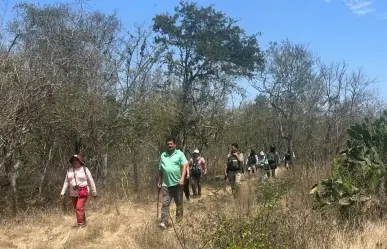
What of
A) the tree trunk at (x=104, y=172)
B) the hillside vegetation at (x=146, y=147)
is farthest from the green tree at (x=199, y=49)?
the tree trunk at (x=104, y=172)

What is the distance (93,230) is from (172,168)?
1.64 metres

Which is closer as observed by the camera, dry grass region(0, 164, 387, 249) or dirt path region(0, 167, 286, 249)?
dry grass region(0, 164, 387, 249)

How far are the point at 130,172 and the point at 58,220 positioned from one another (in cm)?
559

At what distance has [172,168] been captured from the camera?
7609 mm

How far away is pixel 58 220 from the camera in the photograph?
880 cm

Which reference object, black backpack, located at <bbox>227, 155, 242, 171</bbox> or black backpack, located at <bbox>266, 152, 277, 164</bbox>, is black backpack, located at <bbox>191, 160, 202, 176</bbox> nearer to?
black backpack, located at <bbox>227, 155, 242, 171</bbox>

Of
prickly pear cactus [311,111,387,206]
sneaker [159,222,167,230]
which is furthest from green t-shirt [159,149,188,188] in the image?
prickly pear cactus [311,111,387,206]

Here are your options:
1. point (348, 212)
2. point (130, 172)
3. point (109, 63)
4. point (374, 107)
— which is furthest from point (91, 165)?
point (374, 107)

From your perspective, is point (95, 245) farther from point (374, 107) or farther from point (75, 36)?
point (374, 107)

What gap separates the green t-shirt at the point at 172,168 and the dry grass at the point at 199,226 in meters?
0.53

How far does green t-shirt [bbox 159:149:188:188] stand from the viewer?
24.9 feet

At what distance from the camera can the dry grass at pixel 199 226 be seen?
531 cm

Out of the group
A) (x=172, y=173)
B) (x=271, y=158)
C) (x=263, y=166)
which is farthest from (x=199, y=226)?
(x=263, y=166)

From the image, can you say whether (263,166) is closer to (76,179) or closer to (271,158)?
(271,158)
